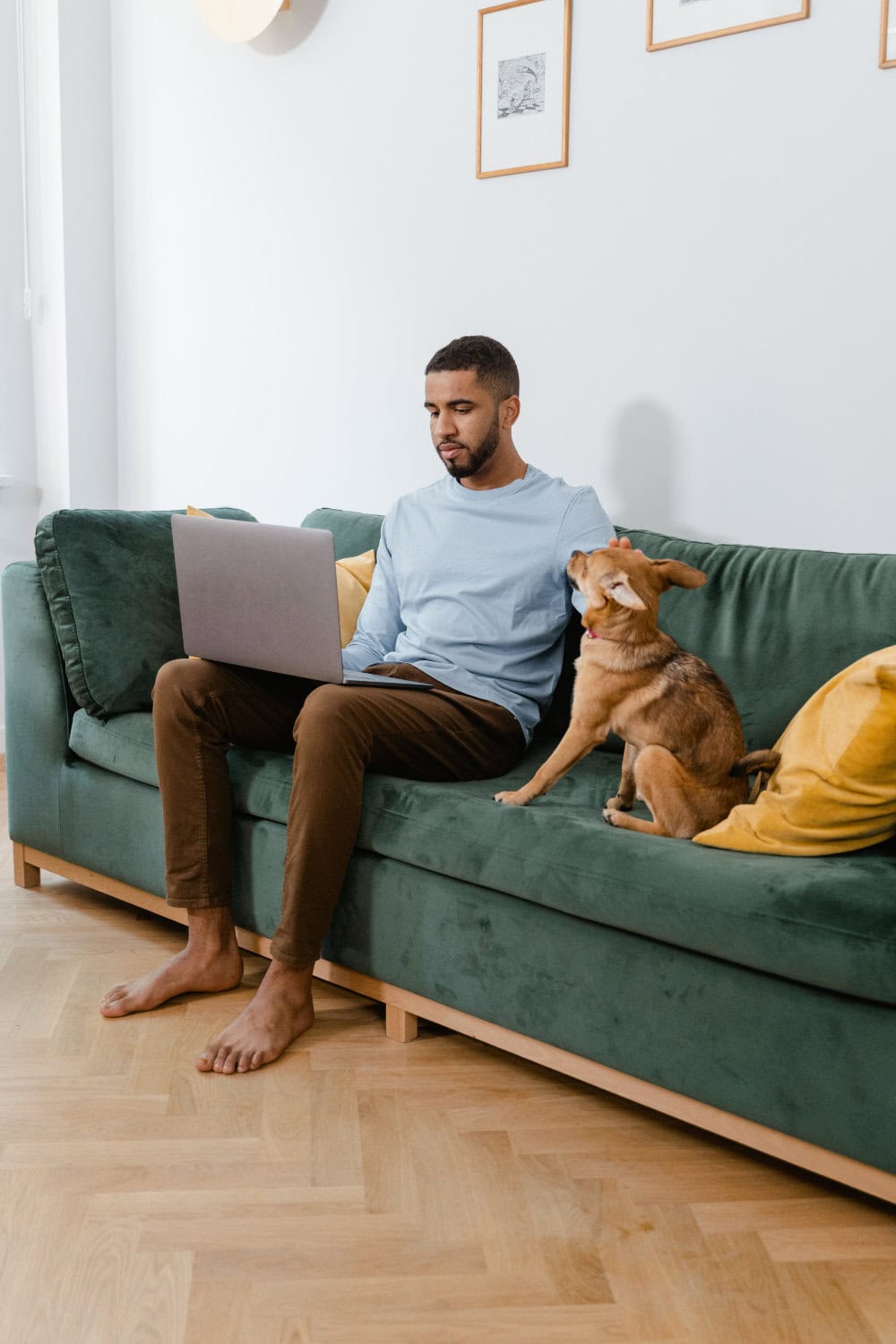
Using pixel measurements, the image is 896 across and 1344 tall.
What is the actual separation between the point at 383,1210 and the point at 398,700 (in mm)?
785

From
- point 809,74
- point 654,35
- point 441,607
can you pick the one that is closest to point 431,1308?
point 441,607

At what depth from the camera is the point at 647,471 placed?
2.49 meters

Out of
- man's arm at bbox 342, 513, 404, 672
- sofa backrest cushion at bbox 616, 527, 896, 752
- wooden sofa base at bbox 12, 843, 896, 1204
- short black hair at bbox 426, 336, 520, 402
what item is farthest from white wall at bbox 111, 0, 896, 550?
wooden sofa base at bbox 12, 843, 896, 1204

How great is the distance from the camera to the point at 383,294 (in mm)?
3014

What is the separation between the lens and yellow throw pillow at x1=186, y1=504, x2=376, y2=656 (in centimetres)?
248

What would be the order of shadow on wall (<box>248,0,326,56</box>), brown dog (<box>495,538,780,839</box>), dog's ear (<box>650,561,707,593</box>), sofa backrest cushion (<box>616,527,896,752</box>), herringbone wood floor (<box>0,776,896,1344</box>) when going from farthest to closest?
shadow on wall (<box>248,0,326,56</box>)
sofa backrest cushion (<box>616,527,896,752</box>)
dog's ear (<box>650,561,707,593</box>)
brown dog (<box>495,538,780,839</box>)
herringbone wood floor (<box>0,776,896,1344</box>)

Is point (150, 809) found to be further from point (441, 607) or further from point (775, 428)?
point (775, 428)

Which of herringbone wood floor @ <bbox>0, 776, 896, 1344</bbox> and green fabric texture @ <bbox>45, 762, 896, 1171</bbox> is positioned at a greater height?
green fabric texture @ <bbox>45, 762, 896, 1171</bbox>

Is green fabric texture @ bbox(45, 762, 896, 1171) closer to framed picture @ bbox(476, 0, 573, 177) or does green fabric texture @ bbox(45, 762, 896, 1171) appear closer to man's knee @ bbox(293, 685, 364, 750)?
man's knee @ bbox(293, 685, 364, 750)

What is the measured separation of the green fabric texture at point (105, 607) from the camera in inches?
95.4

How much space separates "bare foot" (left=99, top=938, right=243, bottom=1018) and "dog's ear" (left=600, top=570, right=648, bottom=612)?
0.92 m

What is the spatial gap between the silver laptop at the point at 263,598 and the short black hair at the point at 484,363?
1.56 feet

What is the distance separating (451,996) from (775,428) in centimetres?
123

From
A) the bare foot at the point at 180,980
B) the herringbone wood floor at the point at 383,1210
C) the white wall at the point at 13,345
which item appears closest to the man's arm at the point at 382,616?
the bare foot at the point at 180,980
